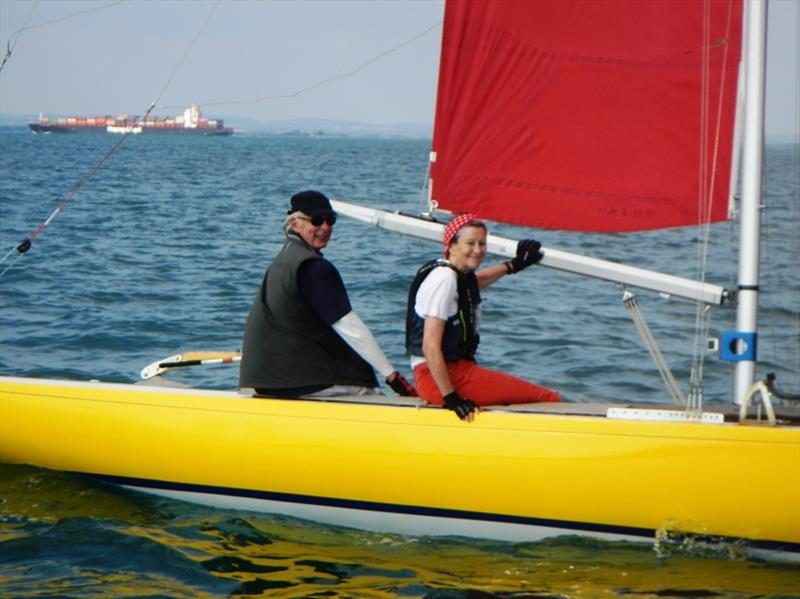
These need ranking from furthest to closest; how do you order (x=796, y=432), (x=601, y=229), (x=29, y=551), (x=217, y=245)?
(x=217, y=245)
(x=601, y=229)
(x=29, y=551)
(x=796, y=432)

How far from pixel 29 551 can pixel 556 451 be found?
2473 mm

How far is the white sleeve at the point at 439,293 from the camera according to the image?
5.41 metres

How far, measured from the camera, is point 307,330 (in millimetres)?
5781

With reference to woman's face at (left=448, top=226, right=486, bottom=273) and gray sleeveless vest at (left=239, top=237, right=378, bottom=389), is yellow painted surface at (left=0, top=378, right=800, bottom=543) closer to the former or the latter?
gray sleeveless vest at (left=239, top=237, right=378, bottom=389)

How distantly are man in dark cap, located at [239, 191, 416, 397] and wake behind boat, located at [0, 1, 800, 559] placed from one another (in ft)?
0.46

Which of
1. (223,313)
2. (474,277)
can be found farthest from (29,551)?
(223,313)

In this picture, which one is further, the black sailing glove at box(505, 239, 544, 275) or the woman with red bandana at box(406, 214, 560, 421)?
the black sailing glove at box(505, 239, 544, 275)

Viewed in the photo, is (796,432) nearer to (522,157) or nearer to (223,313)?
(522,157)

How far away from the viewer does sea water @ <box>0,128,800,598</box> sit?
17.1ft

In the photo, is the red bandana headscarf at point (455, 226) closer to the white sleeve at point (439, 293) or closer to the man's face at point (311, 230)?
the white sleeve at point (439, 293)

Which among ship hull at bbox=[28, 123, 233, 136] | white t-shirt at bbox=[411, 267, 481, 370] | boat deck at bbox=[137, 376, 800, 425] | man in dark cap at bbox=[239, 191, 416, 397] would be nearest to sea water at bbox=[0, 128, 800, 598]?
boat deck at bbox=[137, 376, 800, 425]

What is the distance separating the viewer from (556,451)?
528 cm

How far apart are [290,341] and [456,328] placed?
0.82m

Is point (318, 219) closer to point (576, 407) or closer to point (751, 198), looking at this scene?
point (576, 407)
